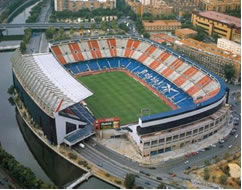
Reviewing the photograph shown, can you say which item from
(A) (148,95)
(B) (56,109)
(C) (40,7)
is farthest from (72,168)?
(C) (40,7)

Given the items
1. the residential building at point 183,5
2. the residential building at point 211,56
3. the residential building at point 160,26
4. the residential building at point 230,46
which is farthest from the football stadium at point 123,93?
the residential building at point 183,5

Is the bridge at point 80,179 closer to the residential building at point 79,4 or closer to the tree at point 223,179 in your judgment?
the tree at point 223,179

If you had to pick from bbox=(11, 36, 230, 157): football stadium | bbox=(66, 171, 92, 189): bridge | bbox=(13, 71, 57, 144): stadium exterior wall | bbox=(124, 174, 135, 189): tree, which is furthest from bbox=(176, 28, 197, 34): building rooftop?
bbox=(124, 174, 135, 189): tree

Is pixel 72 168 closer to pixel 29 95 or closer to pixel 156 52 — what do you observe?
pixel 29 95

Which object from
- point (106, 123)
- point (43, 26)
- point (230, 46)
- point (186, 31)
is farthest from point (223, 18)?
point (106, 123)

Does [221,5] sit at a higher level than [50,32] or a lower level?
higher

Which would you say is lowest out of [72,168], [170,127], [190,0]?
[72,168]

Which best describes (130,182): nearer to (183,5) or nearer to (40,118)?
(40,118)
